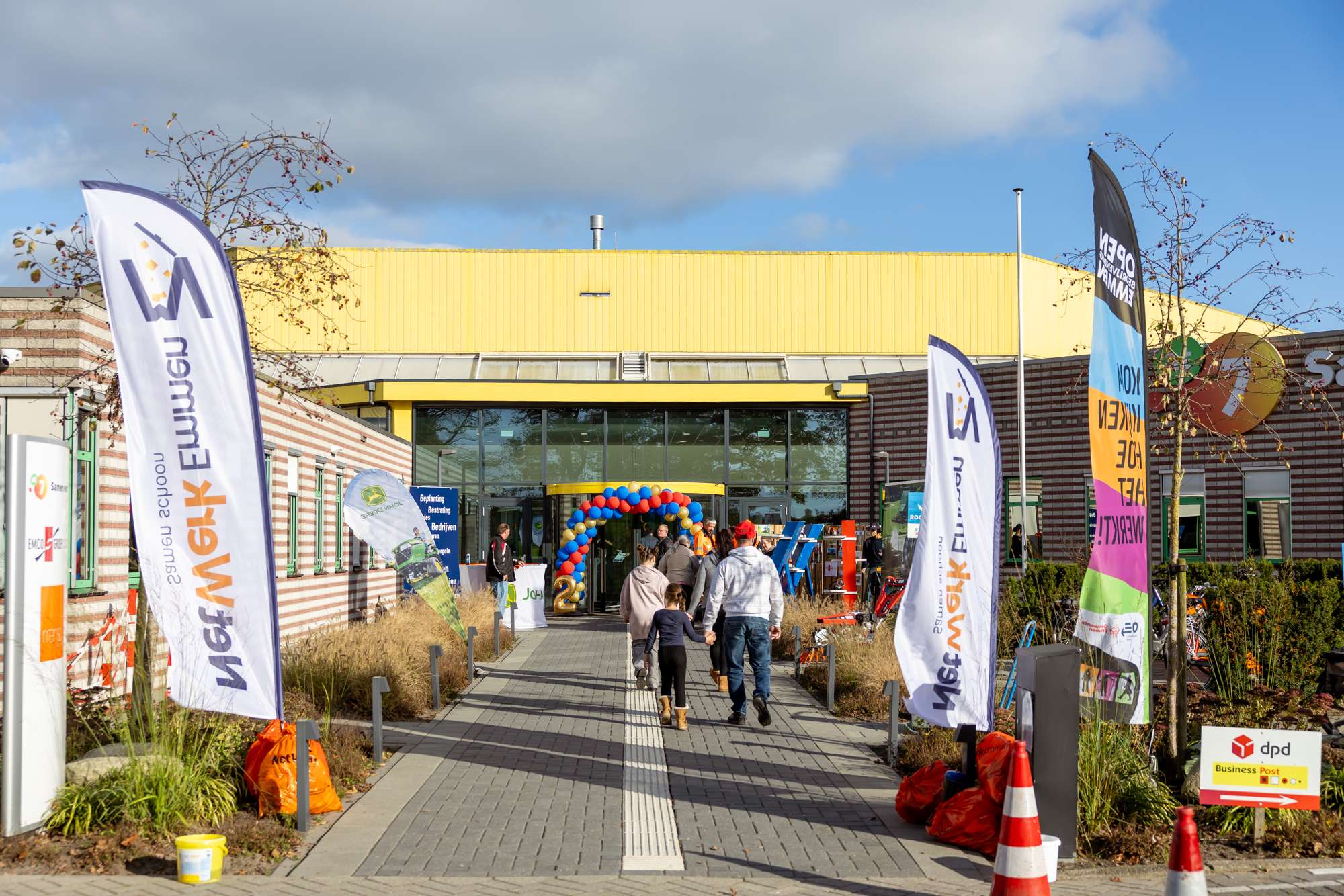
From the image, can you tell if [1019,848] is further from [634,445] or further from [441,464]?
[441,464]

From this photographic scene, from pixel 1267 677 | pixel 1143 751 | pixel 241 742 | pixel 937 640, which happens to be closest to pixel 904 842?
pixel 937 640

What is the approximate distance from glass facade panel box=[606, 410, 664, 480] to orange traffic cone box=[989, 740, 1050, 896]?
26.4 m

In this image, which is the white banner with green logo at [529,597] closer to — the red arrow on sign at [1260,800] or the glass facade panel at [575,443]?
the glass facade panel at [575,443]

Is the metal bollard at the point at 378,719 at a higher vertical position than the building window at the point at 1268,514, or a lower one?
lower

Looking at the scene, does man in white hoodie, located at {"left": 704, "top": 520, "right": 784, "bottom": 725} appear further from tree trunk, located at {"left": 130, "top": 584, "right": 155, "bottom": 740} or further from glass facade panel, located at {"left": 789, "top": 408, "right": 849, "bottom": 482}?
glass facade panel, located at {"left": 789, "top": 408, "right": 849, "bottom": 482}

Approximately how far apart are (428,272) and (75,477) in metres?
26.7

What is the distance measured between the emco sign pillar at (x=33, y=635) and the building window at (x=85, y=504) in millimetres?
3733

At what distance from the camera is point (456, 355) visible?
36688 mm

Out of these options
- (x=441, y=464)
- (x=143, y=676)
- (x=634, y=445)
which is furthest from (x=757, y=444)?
(x=143, y=676)

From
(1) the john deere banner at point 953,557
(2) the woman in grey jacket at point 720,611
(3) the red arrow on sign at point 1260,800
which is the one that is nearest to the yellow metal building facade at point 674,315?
Result: (2) the woman in grey jacket at point 720,611

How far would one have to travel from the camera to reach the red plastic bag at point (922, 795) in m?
8.09

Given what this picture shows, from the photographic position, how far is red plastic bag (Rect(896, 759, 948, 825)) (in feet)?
26.6

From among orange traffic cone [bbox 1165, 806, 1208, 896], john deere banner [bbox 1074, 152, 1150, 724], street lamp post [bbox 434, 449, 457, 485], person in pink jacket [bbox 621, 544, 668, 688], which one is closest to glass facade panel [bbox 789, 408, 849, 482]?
street lamp post [bbox 434, 449, 457, 485]

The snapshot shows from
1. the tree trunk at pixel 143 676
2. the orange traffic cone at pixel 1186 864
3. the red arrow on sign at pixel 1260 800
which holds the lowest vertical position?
the red arrow on sign at pixel 1260 800
